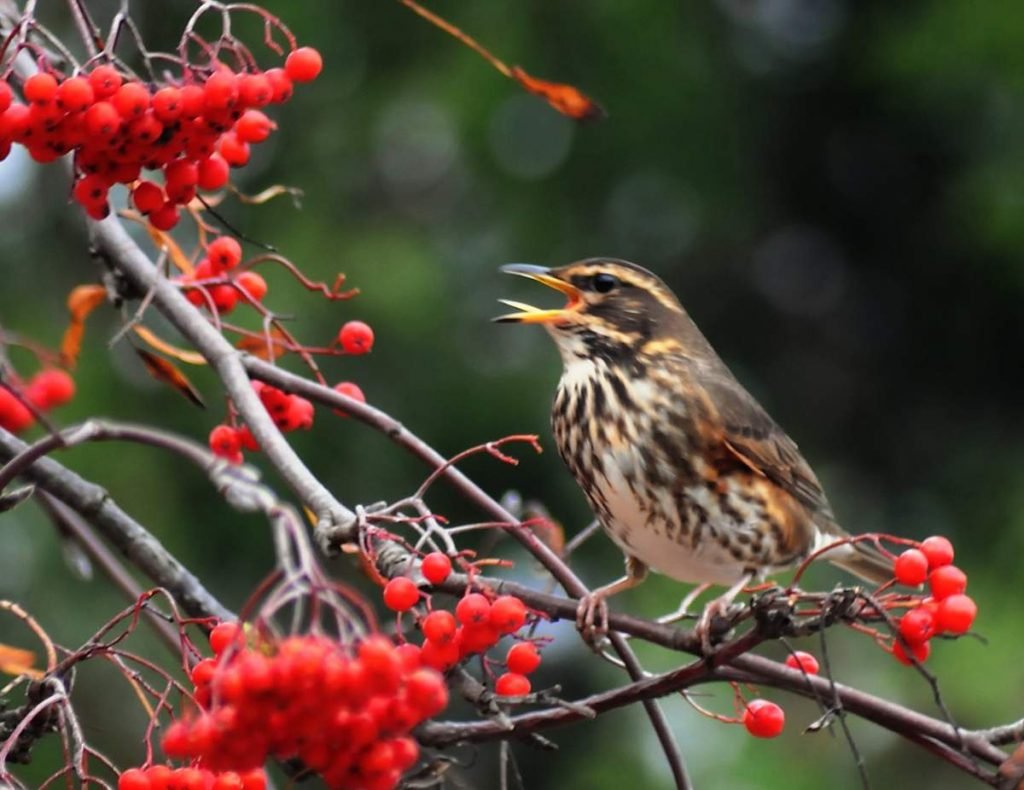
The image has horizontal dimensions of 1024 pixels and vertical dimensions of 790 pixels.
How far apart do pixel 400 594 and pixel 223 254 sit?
2.05 ft

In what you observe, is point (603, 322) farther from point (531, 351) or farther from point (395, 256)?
point (531, 351)

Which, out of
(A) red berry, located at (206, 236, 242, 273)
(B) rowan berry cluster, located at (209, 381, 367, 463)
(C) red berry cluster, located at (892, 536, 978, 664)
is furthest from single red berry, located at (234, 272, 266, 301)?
(C) red berry cluster, located at (892, 536, 978, 664)

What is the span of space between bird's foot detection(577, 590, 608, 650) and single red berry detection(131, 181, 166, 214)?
0.53 metres

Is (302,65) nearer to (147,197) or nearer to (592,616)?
(147,197)

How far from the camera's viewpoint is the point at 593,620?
5.24 feet

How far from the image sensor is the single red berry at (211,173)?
1.61 m

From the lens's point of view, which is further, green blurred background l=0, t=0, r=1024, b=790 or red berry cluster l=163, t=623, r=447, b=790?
green blurred background l=0, t=0, r=1024, b=790

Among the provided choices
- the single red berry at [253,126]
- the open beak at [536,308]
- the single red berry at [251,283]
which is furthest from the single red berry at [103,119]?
the open beak at [536,308]

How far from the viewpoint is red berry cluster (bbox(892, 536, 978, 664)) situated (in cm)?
151

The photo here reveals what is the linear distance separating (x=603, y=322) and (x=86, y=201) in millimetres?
1071

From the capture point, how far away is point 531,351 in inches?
198

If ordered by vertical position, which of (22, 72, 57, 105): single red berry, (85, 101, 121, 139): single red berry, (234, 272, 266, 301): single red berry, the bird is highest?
(22, 72, 57, 105): single red berry

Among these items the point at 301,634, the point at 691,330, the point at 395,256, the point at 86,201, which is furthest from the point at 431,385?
the point at 301,634

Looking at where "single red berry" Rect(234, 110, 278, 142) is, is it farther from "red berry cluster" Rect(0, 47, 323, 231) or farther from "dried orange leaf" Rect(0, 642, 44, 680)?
"dried orange leaf" Rect(0, 642, 44, 680)
